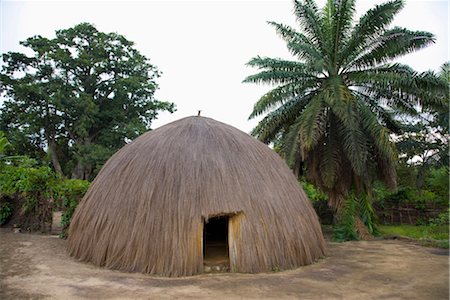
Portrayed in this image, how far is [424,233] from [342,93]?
908cm

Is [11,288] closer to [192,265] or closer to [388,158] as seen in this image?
[192,265]

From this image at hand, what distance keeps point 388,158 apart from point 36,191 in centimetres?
1469

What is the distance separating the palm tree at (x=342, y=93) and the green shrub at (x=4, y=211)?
36.6 ft

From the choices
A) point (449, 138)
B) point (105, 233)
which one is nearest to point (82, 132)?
point (105, 233)

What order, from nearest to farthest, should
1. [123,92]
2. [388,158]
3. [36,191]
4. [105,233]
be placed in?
[105,233] < [36,191] < [388,158] < [123,92]

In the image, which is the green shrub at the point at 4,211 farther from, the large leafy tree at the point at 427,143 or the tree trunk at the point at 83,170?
the large leafy tree at the point at 427,143

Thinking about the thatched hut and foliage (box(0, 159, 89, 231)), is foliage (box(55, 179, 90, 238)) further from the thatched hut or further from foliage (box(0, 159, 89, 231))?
the thatched hut

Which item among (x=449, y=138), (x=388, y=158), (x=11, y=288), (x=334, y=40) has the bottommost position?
(x=11, y=288)

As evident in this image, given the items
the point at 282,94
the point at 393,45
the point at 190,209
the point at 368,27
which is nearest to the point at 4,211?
the point at 190,209

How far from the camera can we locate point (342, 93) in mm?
15680

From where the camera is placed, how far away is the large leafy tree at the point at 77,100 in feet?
100

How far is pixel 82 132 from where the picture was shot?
98.6 ft

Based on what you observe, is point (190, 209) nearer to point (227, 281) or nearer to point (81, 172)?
point (227, 281)

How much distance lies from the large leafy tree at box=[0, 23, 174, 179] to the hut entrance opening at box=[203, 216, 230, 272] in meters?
16.3
